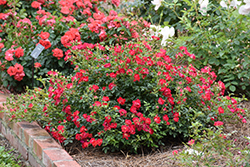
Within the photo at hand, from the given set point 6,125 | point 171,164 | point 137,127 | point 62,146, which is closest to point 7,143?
point 6,125

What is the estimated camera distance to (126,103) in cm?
227

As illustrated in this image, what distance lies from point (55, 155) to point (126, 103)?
68 centimetres

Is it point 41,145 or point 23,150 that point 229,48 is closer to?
point 41,145

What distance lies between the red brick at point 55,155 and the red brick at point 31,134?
31 cm

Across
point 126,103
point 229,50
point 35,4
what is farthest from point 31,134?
point 35,4

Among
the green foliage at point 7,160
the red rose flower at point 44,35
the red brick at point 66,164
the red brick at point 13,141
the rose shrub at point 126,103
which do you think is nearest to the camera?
the red brick at point 66,164

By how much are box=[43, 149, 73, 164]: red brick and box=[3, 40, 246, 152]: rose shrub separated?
142 mm

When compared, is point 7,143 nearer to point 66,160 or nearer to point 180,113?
point 66,160

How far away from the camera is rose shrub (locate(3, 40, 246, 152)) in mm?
2057

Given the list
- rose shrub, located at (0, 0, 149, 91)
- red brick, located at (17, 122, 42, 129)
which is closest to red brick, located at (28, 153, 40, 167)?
red brick, located at (17, 122, 42, 129)

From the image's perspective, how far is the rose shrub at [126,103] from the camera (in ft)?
6.75

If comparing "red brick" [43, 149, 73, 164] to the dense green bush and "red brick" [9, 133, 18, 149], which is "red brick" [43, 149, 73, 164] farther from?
the dense green bush

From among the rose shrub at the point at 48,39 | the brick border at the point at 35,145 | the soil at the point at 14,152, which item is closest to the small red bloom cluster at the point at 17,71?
the rose shrub at the point at 48,39

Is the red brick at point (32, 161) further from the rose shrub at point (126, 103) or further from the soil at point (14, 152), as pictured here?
the rose shrub at point (126, 103)
